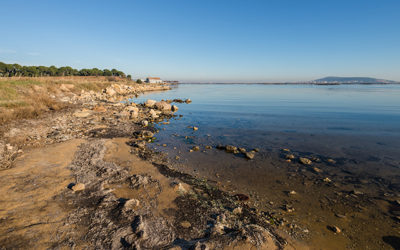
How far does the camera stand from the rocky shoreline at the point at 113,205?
3555 mm

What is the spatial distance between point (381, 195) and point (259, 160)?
487 cm

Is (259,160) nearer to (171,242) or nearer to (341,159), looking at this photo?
(341,159)

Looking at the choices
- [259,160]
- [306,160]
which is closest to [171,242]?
[259,160]

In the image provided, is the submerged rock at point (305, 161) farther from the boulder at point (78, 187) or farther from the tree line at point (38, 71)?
the tree line at point (38, 71)

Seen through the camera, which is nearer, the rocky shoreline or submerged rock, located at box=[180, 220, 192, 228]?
the rocky shoreline

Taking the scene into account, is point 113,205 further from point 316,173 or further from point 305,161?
point 305,161

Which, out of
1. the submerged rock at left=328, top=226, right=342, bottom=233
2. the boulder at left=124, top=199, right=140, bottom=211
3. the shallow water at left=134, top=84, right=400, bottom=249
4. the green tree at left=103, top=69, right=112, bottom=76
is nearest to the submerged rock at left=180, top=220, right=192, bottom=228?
the boulder at left=124, top=199, right=140, bottom=211

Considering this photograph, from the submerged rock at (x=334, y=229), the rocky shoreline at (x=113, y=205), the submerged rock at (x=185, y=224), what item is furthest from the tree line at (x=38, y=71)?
the submerged rock at (x=334, y=229)

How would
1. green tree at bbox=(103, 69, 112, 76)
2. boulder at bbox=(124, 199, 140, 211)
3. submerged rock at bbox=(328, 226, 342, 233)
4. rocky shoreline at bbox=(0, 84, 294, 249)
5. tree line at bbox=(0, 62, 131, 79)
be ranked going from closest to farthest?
rocky shoreline at bbox=(0, 84, 294, 249)
boulder at bbox=(124, 199, 140, 211)
submerged rock at bbox=(328, 226, 342, 233)
tree line at bbox=(0, 62, 131, 79)
green tree at bbox=(103, 69, 112, 76)

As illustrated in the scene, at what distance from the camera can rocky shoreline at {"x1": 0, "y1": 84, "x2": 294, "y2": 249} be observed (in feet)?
11.7

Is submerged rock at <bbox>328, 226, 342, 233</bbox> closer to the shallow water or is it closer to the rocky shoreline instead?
the shallow water

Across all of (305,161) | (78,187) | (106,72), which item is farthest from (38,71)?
(305,161)

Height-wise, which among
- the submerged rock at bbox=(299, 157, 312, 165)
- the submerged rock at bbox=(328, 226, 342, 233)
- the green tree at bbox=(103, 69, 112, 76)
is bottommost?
the submerged rock at bbox=(328, 226, 342, 233)

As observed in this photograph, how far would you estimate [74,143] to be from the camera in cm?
922
